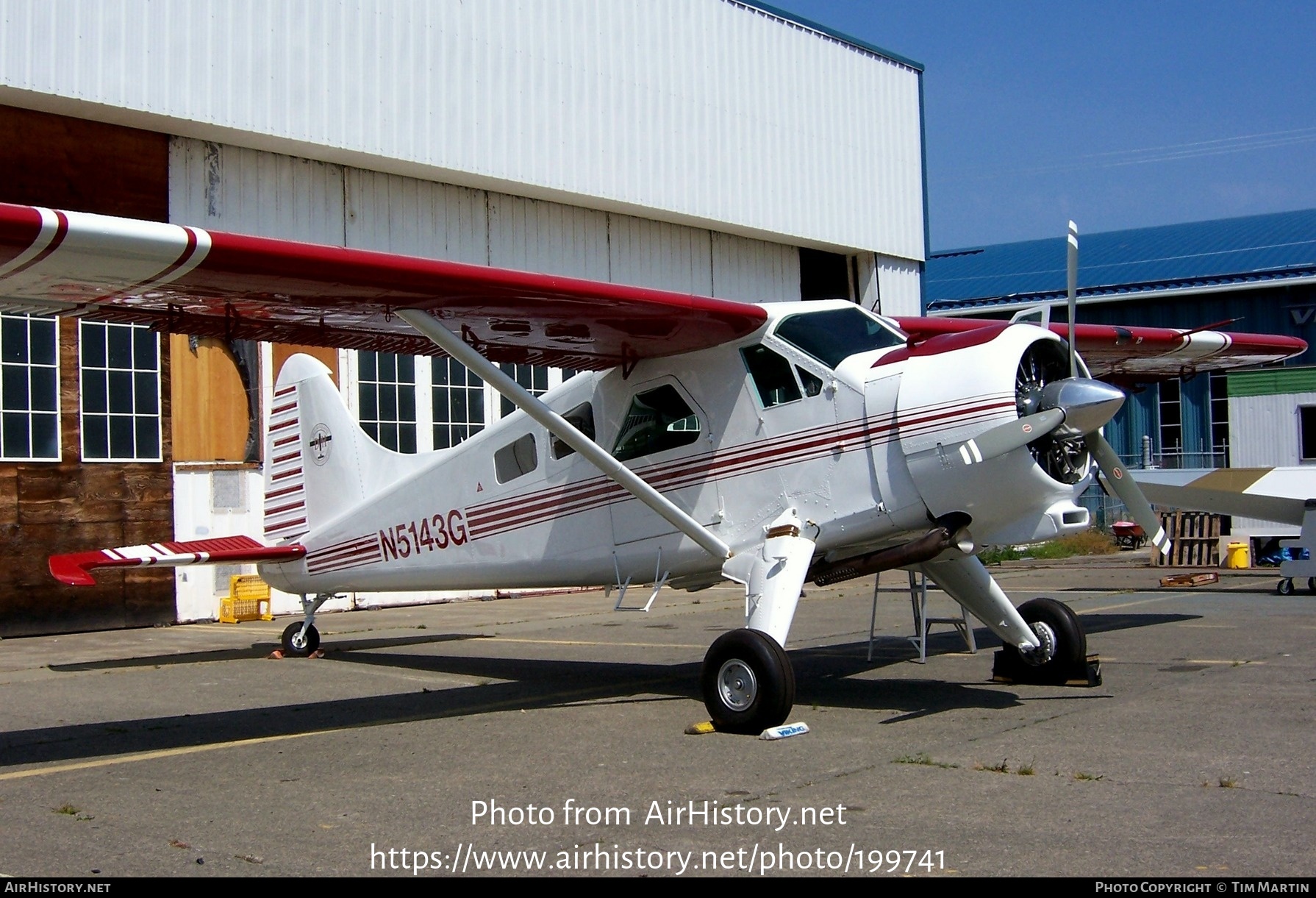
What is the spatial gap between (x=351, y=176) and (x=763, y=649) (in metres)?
13.4

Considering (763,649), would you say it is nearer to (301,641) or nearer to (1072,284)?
(1072,284)

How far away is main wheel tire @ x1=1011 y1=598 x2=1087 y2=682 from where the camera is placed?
30.2 ft

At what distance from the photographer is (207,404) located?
18391 mm

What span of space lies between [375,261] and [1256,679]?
7345mm

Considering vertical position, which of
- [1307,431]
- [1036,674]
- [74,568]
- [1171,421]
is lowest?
[1036,674]

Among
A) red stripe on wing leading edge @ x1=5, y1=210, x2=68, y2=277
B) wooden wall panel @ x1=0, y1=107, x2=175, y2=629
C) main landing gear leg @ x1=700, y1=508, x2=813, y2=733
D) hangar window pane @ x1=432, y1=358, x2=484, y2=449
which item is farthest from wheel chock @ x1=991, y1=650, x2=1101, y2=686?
hangar window pane @ x1=432, y1=358, x2=484, y2=449

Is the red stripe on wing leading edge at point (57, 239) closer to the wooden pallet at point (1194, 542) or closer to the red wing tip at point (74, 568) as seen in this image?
the red wing tip at point (74, 568)

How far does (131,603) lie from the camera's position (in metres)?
17.4

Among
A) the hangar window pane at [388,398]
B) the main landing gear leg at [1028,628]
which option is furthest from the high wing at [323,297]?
the hangar window pane at [388,398]

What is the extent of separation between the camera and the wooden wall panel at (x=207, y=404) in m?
18.1

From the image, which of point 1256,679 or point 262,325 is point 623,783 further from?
point 1256,679

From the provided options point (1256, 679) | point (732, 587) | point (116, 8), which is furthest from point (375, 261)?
point (732, 587)

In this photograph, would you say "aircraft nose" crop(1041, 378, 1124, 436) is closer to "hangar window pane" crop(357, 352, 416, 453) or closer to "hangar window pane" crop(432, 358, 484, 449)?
"hangar window pane" crop(357, 352, 416, 453)

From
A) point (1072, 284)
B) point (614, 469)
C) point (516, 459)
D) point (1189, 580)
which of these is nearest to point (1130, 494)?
point (1072, 284)
